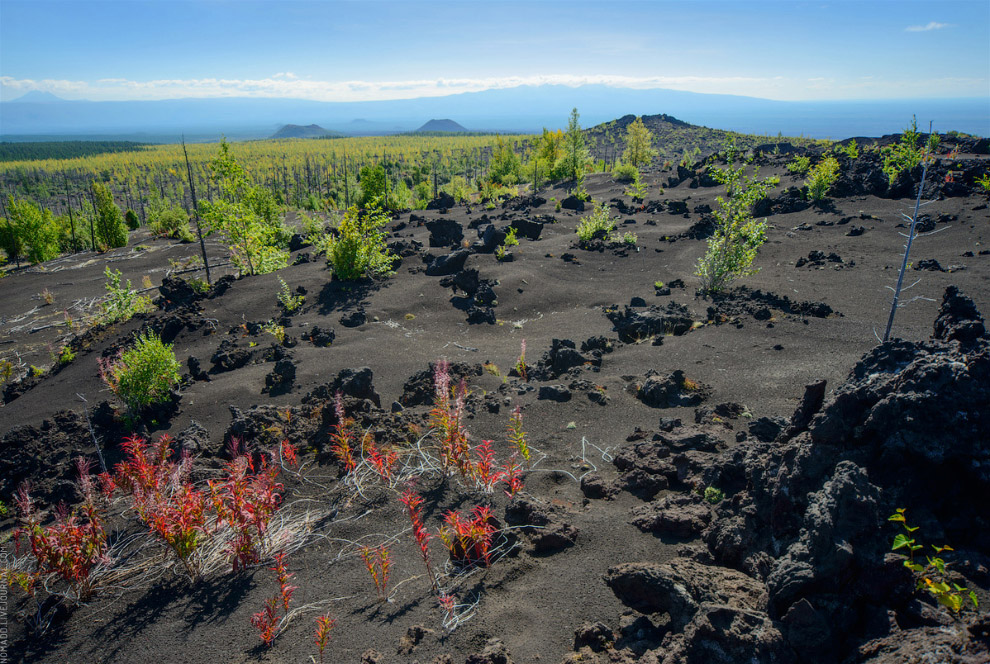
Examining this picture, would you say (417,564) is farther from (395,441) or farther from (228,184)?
(228,184)

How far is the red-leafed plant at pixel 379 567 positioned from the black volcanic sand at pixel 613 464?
0.09 metres

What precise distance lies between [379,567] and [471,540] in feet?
2.52

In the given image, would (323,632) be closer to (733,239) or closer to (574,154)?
(733,239)

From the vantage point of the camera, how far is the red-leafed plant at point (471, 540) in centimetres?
373

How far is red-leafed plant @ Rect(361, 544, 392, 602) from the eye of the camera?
3465 mm

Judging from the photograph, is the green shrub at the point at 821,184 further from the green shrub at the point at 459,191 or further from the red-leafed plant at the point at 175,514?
the red-leafed plant at the point at 175,514

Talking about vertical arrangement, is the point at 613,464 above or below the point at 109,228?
below

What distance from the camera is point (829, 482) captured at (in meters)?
2.87

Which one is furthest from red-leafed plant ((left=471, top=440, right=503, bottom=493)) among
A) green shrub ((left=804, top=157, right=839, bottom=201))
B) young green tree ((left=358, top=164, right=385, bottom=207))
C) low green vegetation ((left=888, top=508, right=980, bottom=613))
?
green shrub ((left=804, top=157, right=839, bottom=201))

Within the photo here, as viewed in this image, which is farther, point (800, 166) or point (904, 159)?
point (800, 166)

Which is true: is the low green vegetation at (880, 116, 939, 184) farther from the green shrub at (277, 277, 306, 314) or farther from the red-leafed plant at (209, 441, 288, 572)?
the red-leafed plant at (209, 441, 288, 572)

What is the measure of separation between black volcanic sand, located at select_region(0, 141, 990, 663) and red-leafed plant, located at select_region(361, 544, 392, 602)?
0.09 m

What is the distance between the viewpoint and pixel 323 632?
300 cm

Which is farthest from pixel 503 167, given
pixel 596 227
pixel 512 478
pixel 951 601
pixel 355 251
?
pixel 951 601
